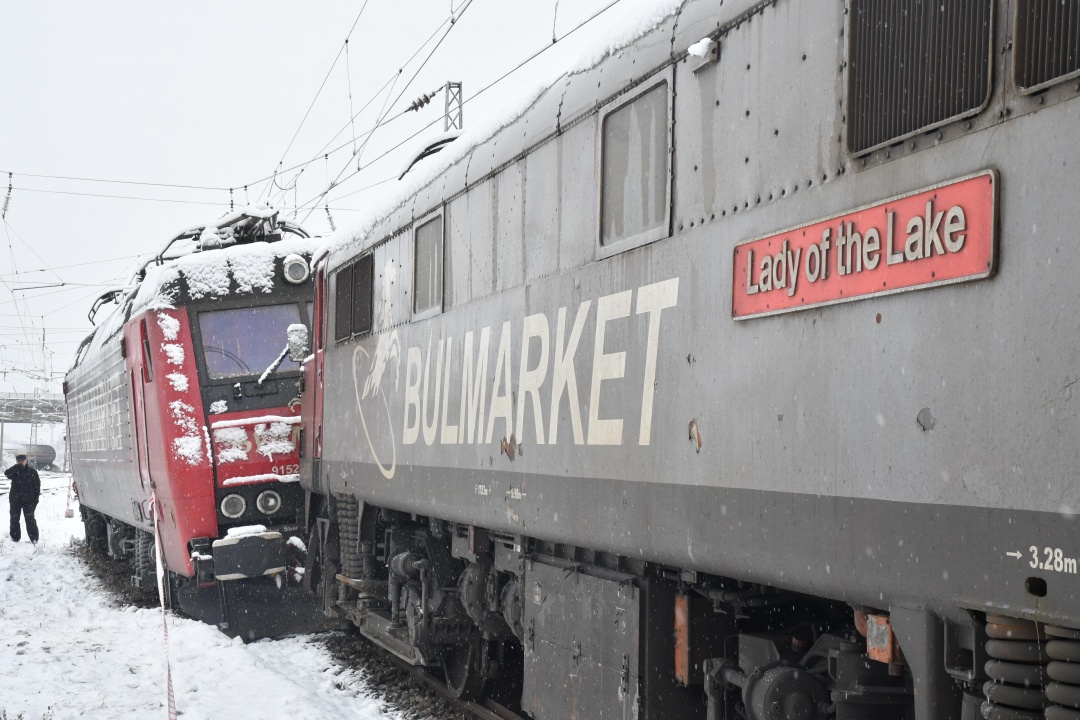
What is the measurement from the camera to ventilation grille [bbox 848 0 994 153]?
298 centimetres

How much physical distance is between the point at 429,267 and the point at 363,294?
1.64 metres

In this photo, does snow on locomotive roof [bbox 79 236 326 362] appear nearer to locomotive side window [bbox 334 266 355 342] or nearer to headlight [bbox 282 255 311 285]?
headlight [bbox 282 255 311 285]

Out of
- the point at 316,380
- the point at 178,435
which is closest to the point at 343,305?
the point at 316,380

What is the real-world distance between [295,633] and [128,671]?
8.28 ft

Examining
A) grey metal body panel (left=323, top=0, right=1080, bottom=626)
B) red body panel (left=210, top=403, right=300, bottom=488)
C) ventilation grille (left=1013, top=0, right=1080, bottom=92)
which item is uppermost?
ventilation grille (left=1013, top=0, right=1080, bottom=92)

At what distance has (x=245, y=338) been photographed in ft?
39.3

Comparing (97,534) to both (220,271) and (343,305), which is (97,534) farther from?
(343,305)

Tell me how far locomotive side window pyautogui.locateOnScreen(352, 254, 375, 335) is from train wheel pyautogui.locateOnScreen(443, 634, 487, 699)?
2433mm

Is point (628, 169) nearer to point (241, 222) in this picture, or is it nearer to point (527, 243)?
point (527, 243)

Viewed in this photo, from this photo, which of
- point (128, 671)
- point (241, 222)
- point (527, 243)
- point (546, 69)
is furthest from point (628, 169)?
point (241, 222)

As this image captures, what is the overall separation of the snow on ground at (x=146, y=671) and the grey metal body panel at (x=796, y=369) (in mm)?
3220

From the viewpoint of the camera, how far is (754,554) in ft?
12.2

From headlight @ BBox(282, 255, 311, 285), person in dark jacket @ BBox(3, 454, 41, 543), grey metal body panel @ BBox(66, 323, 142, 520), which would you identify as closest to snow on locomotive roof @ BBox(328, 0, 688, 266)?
headlight @ BBox(282, 255, 311, 285)

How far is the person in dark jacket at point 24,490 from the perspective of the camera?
68.0ft
